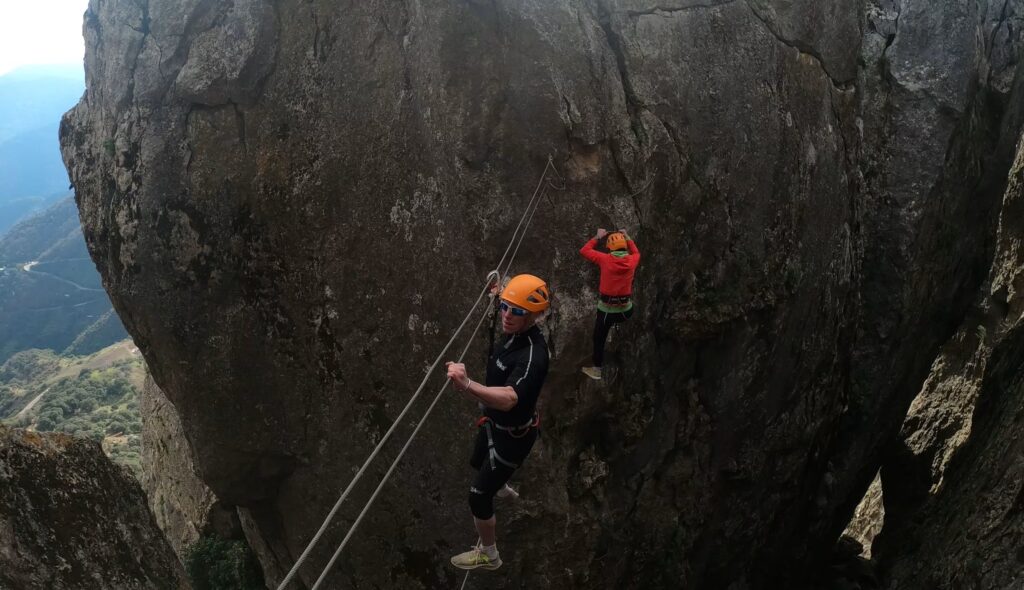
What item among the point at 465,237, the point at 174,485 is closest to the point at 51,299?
the point at 174,485

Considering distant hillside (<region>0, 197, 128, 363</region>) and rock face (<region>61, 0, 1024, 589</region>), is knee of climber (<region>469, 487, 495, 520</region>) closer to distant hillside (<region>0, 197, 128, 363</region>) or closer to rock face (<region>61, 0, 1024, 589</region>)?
rock face (<region>61, 0, 1024, 589</region>)

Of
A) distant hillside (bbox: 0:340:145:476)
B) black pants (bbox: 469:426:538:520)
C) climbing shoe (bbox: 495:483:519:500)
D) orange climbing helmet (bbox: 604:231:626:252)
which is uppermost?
orange climbing helmet (bbox: 604:231:626:252)

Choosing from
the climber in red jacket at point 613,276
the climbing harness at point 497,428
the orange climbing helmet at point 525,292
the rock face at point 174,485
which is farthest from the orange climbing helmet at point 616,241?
the rock face at point 174,485

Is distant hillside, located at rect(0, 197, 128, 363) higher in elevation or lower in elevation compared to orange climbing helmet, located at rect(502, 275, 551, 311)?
lower

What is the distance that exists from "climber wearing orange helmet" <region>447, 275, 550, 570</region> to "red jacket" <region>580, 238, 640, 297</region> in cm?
229

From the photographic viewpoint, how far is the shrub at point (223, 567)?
13625mm

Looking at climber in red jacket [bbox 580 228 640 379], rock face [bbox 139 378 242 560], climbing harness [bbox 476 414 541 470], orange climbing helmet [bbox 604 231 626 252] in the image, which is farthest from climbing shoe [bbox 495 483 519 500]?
rock face [bbox 139 378 242 560]

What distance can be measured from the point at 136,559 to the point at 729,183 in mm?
9086

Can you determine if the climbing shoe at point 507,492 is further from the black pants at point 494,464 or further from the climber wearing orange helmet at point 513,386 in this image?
the climber wearing orange helmet at point 513,386

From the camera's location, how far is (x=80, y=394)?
7206cm

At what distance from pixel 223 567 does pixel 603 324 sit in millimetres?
10117

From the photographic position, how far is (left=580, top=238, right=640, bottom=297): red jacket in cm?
831

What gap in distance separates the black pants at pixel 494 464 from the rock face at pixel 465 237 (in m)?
2.17

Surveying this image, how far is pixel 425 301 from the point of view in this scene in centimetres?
927
